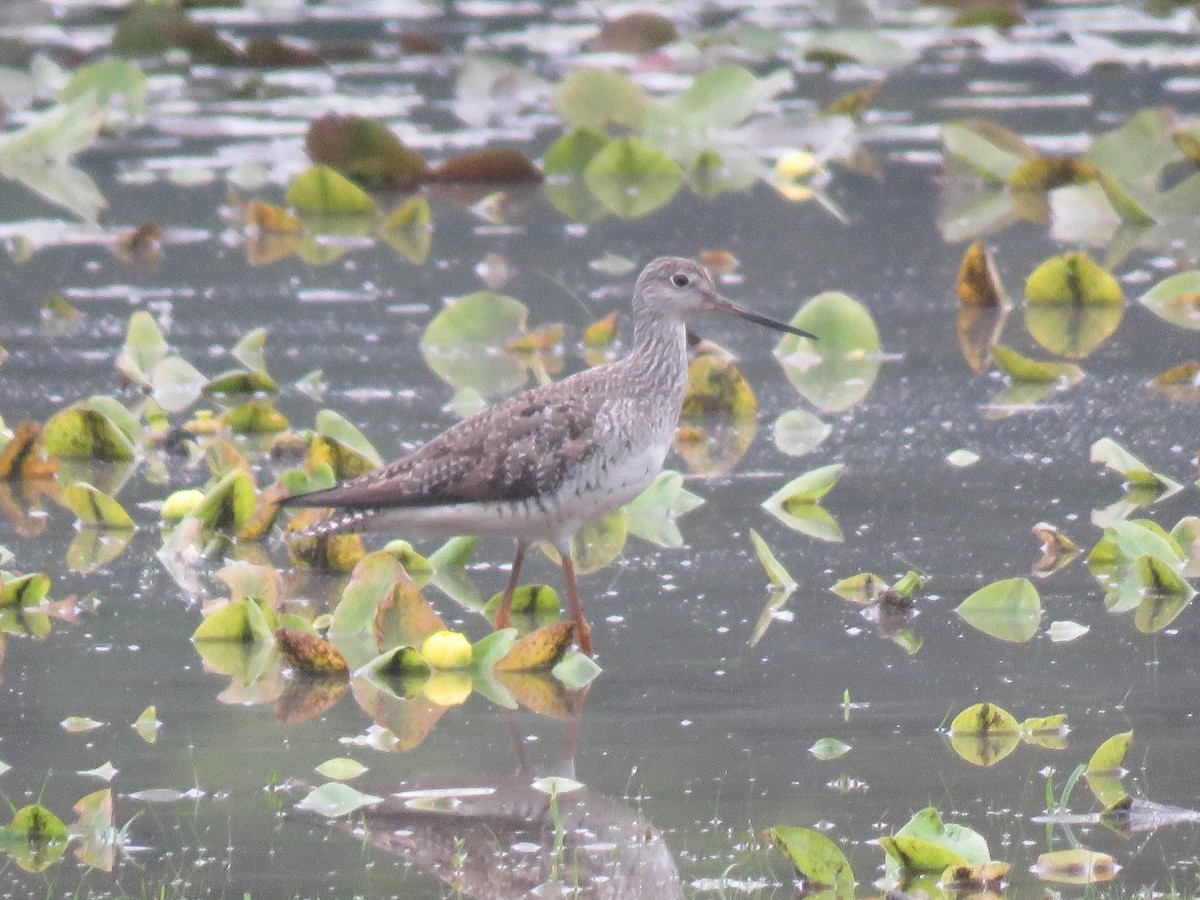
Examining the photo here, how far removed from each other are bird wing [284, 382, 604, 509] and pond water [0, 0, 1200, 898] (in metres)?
0.46

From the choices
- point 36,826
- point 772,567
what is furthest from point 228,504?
point 36,826

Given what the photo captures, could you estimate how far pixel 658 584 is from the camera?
723 centimetres

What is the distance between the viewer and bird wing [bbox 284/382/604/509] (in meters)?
6.81

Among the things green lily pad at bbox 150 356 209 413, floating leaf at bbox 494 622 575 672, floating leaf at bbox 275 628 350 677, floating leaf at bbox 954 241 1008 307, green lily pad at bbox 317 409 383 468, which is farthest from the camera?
floating leaf at bbox 954 241 1008 307

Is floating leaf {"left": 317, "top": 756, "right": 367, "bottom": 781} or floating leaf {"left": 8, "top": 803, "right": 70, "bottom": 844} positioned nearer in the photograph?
floating leaf {"left": 8, "top": 803, "right": 70, "bottom": 844}

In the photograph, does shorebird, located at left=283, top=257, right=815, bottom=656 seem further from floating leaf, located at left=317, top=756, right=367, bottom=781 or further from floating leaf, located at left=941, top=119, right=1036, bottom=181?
floating leaf, located at left=941, top=119, right=1036, bottom=181

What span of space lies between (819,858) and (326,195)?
921cm

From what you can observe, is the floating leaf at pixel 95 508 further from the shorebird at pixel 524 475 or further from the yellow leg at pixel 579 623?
the yellow leg at pixel 579 623

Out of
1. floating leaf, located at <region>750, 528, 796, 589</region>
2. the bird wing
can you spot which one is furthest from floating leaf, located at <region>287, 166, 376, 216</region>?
floating leaf, located at <region>750, 528, 796, 589</region>

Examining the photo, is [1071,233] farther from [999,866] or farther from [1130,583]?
[999,866]

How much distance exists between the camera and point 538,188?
1427 cm

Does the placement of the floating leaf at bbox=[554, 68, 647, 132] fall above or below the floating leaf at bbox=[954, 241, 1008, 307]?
below

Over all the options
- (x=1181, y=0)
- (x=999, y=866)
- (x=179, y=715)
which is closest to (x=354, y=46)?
(x=1181, y=0)

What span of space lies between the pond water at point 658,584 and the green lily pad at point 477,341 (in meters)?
0.21
